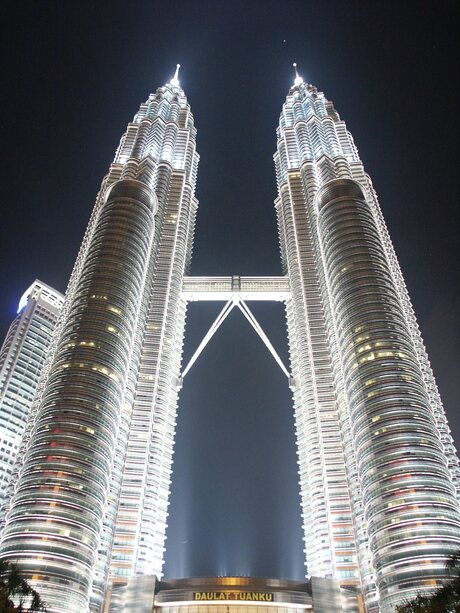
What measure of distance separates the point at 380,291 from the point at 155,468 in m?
61.9

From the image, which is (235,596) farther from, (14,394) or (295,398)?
(14,394)

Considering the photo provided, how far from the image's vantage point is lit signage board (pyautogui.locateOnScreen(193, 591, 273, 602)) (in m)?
97.6

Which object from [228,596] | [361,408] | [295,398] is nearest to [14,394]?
[295,398]

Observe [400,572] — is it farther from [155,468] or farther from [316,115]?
[316,115]

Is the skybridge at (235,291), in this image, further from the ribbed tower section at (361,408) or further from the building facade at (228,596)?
the building facade at (228,596)

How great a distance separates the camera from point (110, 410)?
117 metres

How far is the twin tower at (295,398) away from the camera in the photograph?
9631cm

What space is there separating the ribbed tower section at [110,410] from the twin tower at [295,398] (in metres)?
0.34

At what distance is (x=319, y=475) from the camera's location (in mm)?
126188

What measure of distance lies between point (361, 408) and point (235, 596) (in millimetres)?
40388

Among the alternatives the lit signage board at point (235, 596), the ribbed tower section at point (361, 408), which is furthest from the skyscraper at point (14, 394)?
the lit signage board at point (235, 596)

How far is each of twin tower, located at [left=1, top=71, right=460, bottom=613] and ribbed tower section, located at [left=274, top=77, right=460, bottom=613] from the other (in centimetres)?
34

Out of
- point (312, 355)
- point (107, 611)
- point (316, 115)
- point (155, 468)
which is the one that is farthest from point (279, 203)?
point (107, 611)

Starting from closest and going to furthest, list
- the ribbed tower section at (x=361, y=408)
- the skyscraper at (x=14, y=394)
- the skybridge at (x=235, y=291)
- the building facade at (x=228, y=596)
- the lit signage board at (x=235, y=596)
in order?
the ribbed tower section at (x=361, y=408), the building facade at (x=228, y=596), the lit signage board at (x=235, y=596), the skybridge at (x=235, y=291), the skyscraper at (x=14, y=394)
